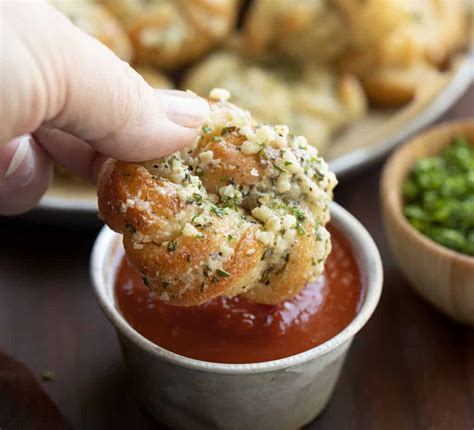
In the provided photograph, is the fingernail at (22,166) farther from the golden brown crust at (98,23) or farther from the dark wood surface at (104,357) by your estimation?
the golden brown crust at (98,23)

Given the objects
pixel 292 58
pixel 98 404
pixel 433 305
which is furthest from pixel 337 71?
pixel 98 404

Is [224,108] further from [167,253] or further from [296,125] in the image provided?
[296,125]

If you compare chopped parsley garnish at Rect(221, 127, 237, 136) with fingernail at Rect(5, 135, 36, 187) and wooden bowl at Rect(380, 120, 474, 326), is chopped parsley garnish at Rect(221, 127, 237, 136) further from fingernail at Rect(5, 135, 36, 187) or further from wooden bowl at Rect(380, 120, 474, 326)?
wooden bowl at Rect(380, 120, 474, 326)

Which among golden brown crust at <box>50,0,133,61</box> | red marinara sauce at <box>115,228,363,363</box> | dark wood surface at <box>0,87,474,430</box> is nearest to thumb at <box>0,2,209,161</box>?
red marinara sauce at <box>115,228,363,363</box>

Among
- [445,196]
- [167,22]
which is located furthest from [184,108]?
[167,22]

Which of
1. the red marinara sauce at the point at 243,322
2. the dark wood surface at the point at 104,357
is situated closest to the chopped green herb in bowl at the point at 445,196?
the dark wood surface at the point at 104,357

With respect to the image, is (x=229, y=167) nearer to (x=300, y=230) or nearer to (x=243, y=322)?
(x=300, y=230)
